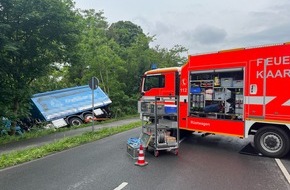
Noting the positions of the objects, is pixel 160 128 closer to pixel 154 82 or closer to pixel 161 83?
pixel 161 83

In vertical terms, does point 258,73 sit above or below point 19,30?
below

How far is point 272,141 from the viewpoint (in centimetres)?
825

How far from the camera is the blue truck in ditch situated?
720 inches

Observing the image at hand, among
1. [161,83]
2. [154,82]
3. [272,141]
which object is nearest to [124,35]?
[154,82]

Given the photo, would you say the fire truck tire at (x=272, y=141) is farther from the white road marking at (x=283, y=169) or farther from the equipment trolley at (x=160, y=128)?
the equipment trolley at (x=160, y=128)

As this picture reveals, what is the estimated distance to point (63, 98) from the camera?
19797 millimetres

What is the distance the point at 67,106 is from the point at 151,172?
14.0 meters

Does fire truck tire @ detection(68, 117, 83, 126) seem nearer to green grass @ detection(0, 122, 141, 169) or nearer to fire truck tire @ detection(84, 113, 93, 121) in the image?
fire truck tire @ detection(84, 113, 93, 121)

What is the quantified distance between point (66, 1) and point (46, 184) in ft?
34.9

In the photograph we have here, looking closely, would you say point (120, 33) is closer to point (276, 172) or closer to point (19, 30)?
point (19, 30)

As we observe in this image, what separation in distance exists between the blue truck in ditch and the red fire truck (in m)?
10.5

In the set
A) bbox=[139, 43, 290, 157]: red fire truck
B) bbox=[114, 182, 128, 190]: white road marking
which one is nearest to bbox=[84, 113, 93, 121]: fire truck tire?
bbox=[139, 43, 290, 157]: red fire truck

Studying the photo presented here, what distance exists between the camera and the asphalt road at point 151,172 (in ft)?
19.2

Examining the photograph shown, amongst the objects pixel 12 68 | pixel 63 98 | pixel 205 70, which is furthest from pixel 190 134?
pixel 63 98
